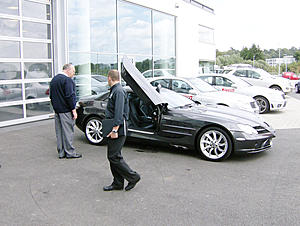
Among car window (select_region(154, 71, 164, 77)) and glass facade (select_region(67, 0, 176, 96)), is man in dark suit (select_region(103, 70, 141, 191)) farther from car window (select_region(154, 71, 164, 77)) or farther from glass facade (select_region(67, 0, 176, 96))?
car window (select_region(154, 71, 164, 77))

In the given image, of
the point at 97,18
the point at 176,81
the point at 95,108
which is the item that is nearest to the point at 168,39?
the point at 97,18

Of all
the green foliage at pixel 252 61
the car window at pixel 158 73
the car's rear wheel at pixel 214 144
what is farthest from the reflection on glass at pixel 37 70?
the green foliage at pixel 252 61

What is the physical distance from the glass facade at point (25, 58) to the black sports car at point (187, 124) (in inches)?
143

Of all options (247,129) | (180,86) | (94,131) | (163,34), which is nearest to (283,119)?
(180,86)

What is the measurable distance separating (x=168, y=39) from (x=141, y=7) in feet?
11.9

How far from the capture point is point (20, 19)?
10180 millimetres

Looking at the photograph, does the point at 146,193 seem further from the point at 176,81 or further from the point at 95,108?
the point at 176,81

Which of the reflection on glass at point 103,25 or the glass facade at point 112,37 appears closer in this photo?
the glass facade at point 112,37

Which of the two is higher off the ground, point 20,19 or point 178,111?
point 20,19

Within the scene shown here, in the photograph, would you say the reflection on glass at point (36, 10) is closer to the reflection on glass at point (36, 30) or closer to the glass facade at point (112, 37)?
the reflection on glass at point (36, 30)

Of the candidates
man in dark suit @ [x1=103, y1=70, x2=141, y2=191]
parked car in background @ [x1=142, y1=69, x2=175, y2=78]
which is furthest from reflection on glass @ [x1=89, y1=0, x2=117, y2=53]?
man in dark suit @ [x1=103, y1=70, x2=141, y2=191]

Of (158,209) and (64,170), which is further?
(64,170)

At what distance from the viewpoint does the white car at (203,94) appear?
33.8 feet

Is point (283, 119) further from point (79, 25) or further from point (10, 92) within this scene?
point (10, 92)
